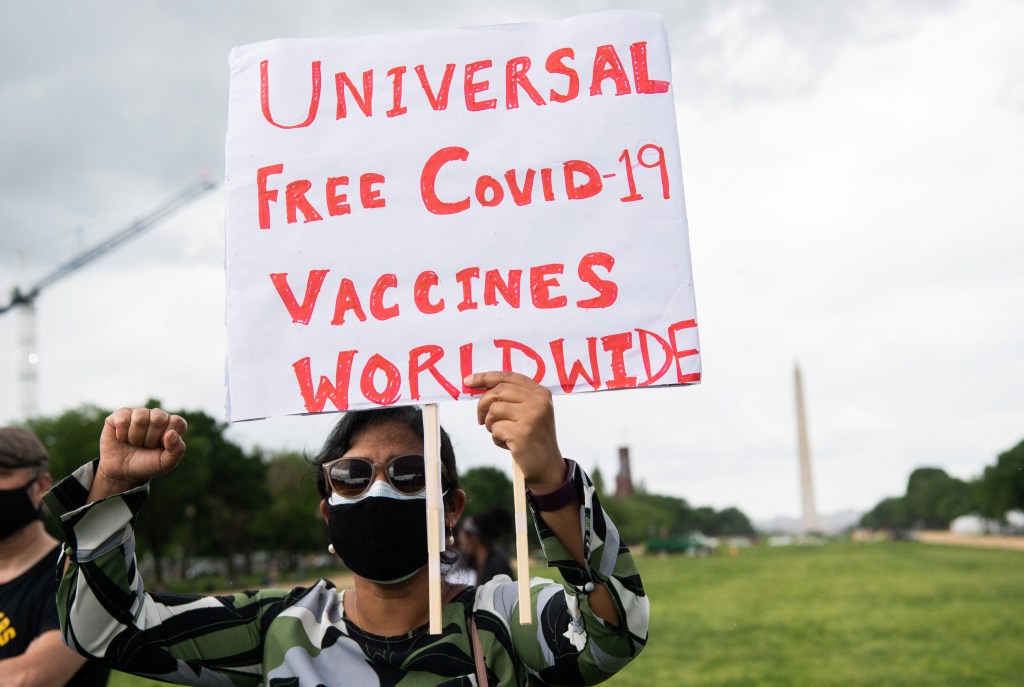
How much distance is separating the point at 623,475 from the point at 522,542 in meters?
149

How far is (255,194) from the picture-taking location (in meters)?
3.06

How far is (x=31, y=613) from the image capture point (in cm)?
375

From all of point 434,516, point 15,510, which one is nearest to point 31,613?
point 15,510

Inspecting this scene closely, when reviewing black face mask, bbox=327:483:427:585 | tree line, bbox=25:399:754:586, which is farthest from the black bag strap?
tree line, bbox=25:399:754:586

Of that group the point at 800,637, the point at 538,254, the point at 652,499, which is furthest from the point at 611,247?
the point at 652,499

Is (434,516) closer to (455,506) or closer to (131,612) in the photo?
(455,506)

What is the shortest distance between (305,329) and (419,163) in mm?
617

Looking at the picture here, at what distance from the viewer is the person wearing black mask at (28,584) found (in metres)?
3.54

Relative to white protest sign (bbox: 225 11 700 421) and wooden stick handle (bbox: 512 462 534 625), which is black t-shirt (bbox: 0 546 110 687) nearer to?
white protest sign (bbox: 225 11 700 421)

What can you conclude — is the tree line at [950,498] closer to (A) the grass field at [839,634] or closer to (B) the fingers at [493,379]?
(A) the grass field at [839,634]

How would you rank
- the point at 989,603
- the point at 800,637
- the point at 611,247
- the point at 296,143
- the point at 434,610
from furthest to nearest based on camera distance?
the point at 989,603, the point at 800,637, the point at 296,143, the point at 611,247, the point at 434,610

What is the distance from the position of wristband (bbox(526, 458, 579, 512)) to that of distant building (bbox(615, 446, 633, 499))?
145806 mm

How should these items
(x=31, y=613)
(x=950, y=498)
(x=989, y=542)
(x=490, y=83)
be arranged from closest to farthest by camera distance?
(x=490, y=83), (x=31, y=613), (x=989, y=542), (x=950, y=498)

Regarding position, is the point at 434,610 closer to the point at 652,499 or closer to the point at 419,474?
the point at 419,474
